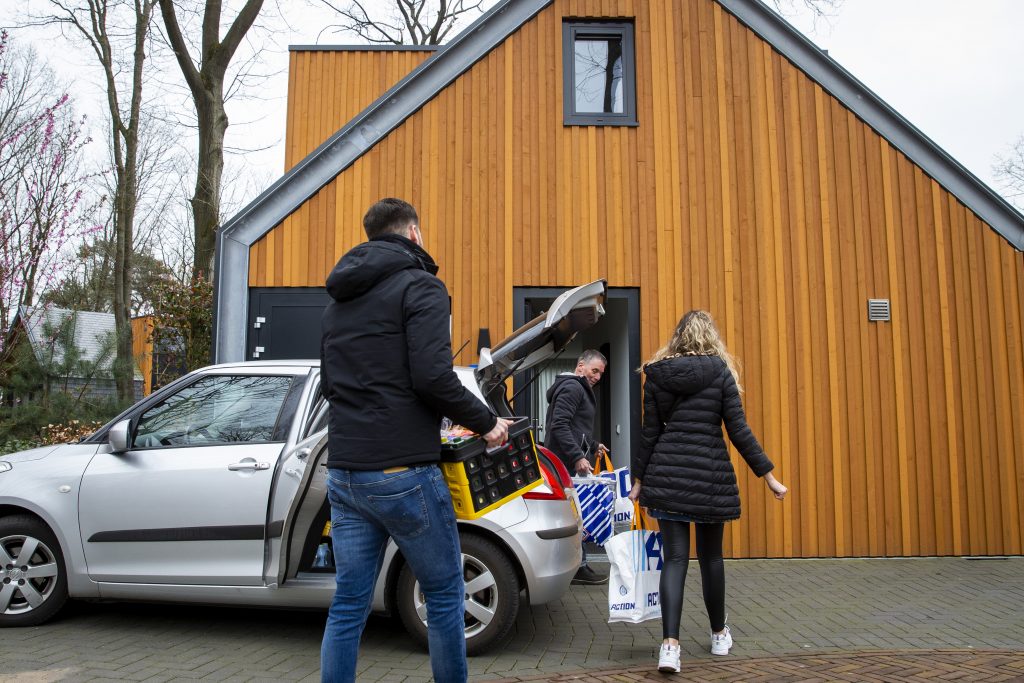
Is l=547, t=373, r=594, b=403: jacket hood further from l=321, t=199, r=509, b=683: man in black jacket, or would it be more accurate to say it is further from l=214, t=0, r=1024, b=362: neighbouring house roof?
l=321, t=199, r=509, b=683: man in black jacket

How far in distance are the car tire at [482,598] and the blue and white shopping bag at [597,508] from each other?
1395mm

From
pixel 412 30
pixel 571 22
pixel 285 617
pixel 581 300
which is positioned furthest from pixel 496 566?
pixel 412 30

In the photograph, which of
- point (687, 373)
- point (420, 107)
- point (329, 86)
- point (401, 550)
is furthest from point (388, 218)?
point (329, 86)

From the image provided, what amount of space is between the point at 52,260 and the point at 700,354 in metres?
9.05

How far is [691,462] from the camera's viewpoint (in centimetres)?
421

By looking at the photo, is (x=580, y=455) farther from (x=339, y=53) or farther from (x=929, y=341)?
(x=339, y=53)

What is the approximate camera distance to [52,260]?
1025 centimetres

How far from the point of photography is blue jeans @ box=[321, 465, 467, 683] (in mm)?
2807

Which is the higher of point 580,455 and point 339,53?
point 339,53

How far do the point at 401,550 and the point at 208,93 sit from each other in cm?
1436

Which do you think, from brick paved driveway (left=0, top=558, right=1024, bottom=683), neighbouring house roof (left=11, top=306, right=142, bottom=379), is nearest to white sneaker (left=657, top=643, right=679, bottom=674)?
brick paved driveway (left=0, top=558, right=1024, bottom=683)

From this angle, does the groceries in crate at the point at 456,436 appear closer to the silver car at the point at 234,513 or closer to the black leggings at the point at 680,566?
the silver car at the point at 234,513

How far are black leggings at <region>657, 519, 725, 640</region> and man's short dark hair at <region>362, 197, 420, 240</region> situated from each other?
2.17 m

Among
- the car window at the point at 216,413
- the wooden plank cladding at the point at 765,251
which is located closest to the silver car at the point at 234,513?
the car window at the point at 216,413
